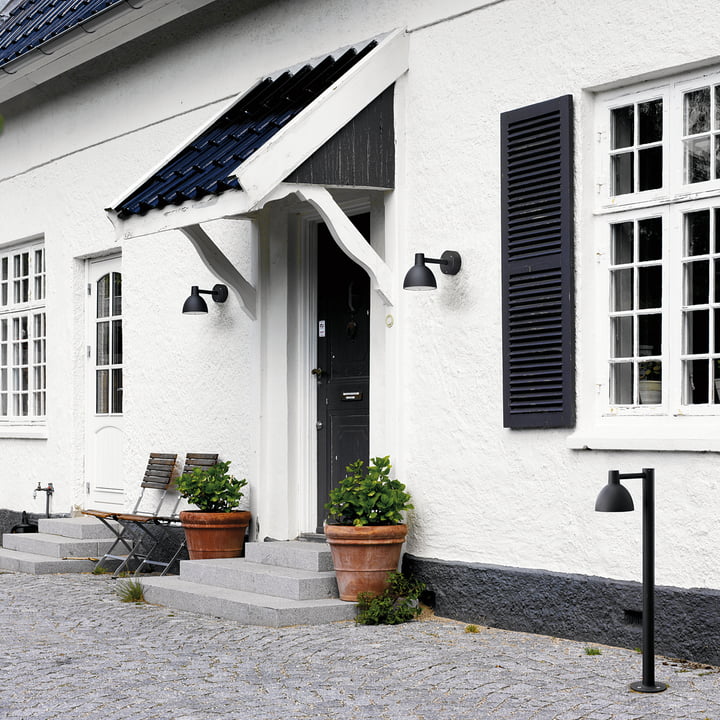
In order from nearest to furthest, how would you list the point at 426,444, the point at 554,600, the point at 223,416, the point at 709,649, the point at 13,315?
the point at 709,649
the point at 554,600
the point at 426,444
the point at 223,416
the point at 13,315

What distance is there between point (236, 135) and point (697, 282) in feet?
11.8

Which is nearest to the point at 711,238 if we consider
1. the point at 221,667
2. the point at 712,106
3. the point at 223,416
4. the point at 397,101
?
the point at 712,106

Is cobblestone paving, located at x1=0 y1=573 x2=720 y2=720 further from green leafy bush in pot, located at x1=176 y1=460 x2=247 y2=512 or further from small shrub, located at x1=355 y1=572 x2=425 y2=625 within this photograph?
green leafy bush in pot, located at x1=176 y1=460 x2=247 y2=512

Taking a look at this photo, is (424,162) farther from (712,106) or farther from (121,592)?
(121,592)

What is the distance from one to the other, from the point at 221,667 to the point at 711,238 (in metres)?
3.35

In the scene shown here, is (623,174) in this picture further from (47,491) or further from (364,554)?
(47,491)

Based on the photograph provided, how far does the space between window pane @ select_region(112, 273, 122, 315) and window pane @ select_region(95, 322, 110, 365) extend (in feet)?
0.68

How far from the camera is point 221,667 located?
6215 millimetres

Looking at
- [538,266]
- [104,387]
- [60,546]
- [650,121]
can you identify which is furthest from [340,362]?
[104,387]

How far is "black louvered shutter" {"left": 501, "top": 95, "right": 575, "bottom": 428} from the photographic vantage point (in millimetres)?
6895

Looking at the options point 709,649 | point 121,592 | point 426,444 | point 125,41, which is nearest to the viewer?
point 709,649

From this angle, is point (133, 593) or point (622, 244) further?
point (133, 593)

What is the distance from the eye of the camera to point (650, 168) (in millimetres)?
6727

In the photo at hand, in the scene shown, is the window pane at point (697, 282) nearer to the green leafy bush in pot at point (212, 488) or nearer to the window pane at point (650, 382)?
the window pane at point (650, 382)
